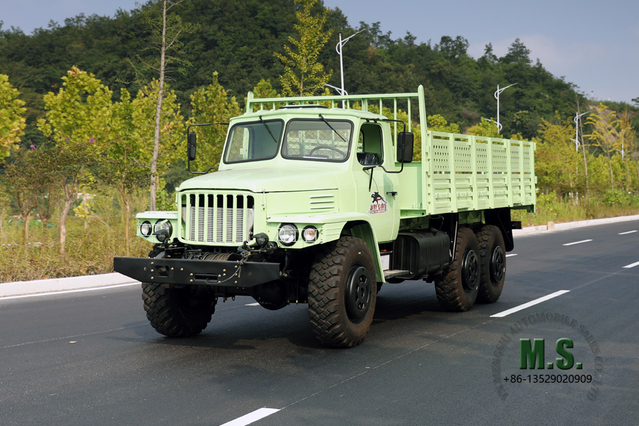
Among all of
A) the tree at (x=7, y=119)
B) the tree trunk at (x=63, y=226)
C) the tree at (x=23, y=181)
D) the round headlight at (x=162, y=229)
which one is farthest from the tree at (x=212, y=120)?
the round headlight at (x=162, y=229)

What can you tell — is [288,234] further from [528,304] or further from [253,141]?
[528,304]

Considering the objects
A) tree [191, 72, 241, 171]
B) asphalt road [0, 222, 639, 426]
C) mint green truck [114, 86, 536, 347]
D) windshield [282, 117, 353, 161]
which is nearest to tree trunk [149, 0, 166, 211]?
asphalt road [0, 222, 639, 426]

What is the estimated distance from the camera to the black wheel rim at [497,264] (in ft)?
35.5

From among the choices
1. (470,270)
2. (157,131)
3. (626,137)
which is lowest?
(470,270)

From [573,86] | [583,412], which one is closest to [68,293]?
[583,412]

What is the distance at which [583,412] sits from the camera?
5266 millimetres

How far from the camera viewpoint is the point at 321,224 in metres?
6.76

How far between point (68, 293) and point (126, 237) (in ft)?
8.35

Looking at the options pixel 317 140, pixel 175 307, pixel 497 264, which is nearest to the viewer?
pixel 175 307

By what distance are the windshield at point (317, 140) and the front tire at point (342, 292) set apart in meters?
1.26

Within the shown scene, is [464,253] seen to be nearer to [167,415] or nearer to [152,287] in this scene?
[152,287]

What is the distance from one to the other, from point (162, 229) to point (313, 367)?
223cm

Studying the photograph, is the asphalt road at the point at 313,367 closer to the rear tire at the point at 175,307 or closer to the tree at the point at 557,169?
the rear tire at the point at 175,307

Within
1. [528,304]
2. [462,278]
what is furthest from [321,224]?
[528,304]
